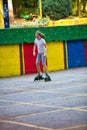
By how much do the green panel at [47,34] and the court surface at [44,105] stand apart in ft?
11.8

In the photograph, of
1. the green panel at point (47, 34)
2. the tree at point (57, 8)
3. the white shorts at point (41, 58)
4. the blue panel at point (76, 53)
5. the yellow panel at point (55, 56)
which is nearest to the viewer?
the white shorts at point (41, 58)

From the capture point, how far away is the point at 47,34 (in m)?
22.1

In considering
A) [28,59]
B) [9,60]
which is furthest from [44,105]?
[28,59]

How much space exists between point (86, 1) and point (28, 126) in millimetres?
36671

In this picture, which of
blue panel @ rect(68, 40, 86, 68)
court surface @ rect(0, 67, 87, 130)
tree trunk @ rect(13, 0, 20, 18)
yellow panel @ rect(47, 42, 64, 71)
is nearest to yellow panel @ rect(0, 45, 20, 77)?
yellow panel @ rect(47, 42, 64, 71)

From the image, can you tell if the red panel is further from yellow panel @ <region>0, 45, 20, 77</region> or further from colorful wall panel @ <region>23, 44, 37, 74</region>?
yellow panel @ <region>0, 45, 20, 77</region>

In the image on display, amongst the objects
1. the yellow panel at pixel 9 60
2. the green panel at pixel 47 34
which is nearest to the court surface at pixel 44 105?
the yellow panel at pixel 9 60

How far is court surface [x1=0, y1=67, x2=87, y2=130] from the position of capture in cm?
925

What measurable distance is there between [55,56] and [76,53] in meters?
1.13

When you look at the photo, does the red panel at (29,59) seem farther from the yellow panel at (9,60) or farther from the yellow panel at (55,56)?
the yellow panel at (55,56)

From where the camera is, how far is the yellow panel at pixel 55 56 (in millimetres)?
22141

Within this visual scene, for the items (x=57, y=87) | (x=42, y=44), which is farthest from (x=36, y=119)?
(x=42, y=44)

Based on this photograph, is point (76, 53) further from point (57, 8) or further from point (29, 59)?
point (57, 8)

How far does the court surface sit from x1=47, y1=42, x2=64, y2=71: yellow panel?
4277mm
